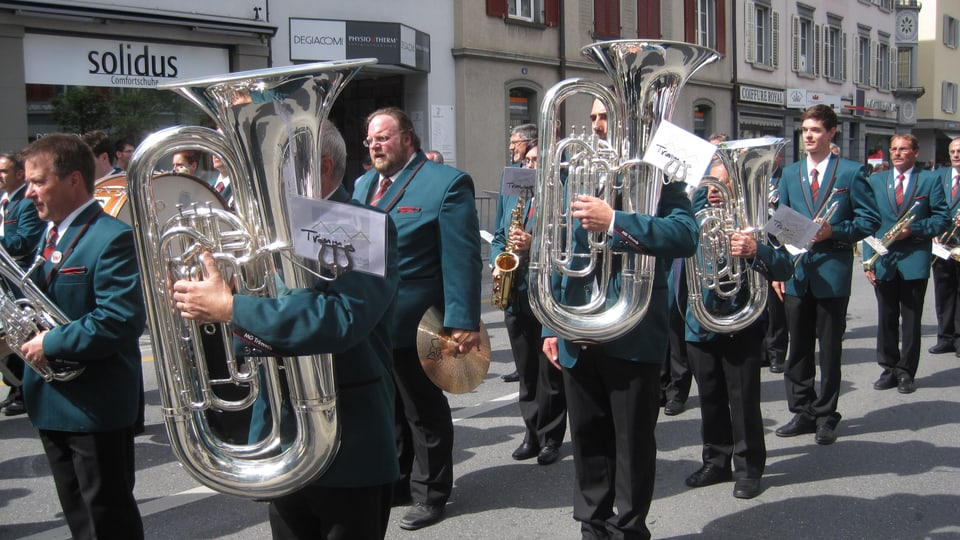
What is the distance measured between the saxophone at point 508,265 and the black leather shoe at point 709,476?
145cm

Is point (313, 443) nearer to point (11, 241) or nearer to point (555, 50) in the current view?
point (11, 241)

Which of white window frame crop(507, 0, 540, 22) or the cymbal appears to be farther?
white window frame crop(507, 0, 540, 22)

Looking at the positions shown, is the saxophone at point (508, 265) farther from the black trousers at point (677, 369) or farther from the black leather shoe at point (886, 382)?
the black leather shoe at point (886, 382)

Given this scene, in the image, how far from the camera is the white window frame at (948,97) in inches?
1644

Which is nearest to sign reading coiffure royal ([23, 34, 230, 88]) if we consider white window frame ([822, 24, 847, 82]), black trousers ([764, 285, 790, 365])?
black trousers ([764, 285, 790, 365])

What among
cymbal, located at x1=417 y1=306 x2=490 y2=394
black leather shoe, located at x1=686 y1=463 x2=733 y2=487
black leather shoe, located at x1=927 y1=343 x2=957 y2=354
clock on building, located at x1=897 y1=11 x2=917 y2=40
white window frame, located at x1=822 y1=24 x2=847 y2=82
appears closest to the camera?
cymbal, located at x1=417 y1=306 x2=490 y2=394

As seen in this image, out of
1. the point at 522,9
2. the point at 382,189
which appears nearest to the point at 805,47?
the point at 522,9

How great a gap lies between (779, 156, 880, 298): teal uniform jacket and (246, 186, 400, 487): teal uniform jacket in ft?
12.1

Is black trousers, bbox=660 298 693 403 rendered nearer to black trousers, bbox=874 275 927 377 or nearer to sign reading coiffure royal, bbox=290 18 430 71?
black trousers, bbox=874 275 927 377

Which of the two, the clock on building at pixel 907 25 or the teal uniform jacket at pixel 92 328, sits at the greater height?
the clock on building at pixel 907 25

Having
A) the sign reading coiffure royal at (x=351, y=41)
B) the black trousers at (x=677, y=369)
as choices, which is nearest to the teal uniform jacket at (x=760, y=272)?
the black trousers at (x=677, y=369)

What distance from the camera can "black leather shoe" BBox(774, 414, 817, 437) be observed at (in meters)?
5.83

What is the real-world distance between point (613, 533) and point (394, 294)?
1.68 metres

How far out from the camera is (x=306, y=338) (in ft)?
7.48
